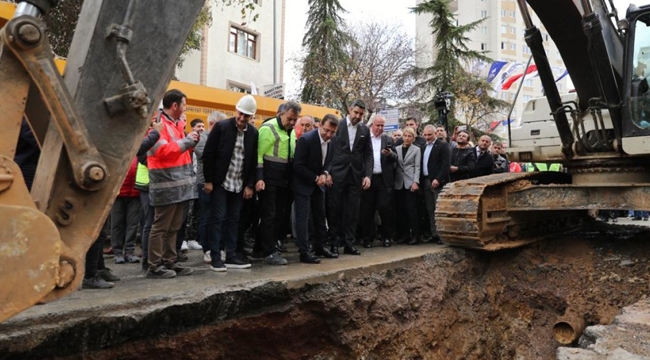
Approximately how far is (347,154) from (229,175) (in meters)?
1.77

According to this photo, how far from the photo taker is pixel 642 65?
18.1 feet

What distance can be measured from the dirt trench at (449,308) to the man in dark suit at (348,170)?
1141mm

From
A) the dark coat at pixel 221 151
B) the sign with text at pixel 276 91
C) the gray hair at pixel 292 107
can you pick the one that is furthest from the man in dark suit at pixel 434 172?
the sign with text at pixel 276 91

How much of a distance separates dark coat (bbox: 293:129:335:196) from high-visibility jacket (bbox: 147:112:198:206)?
121 cm

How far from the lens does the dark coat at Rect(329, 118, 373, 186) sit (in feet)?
20.1

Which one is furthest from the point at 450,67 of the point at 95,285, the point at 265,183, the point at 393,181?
the point at 95,285

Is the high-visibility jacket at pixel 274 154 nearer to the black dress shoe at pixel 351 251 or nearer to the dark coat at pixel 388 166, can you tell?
the black dress shoe at pixel 351 251

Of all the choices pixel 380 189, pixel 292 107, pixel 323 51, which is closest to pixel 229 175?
pixel 292 107

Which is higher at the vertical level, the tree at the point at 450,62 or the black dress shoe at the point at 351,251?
the tree at the point at 450,62

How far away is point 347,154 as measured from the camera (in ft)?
20.2

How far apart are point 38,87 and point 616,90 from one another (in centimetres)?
576

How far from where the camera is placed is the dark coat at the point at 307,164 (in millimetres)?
5289

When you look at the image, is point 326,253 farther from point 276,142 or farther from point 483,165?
point 483,165

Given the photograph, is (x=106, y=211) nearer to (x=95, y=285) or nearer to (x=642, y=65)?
(x=95, y=285)
